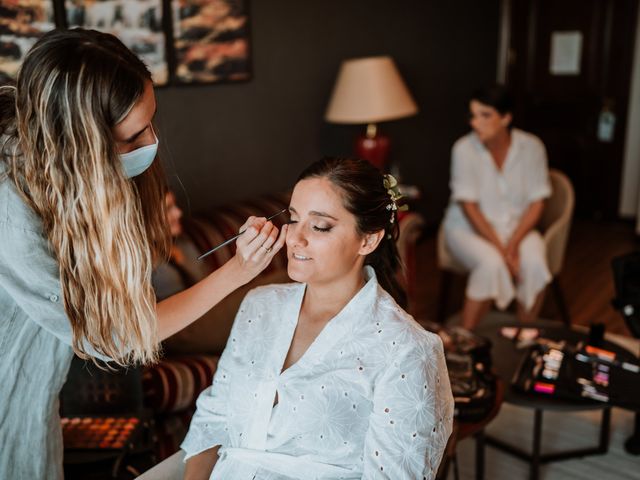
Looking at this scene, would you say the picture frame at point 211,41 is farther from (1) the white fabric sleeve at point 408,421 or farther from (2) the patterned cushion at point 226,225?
(1) the white fabric sleeve at point 408,421

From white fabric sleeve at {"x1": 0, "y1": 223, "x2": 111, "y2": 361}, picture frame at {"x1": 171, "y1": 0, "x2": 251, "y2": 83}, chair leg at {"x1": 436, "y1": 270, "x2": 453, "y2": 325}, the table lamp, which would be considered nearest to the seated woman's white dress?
chair leg at {"x1": 436, "y1": 270, "x2": 453, "y2": 325}

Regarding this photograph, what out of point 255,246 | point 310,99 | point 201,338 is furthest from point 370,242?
point 310,99

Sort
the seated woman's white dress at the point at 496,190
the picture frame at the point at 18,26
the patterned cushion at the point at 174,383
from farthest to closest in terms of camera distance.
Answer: the seated woman's white dress at the point at 496,190 < the picture frame at the point at 18,26 < the patterned cushion at the point at 174,383

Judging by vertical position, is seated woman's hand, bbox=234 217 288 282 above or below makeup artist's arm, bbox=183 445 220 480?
above

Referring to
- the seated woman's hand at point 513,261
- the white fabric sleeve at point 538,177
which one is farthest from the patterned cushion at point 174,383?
the white fabric sleeve at point 538,177

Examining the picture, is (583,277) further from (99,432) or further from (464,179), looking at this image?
(99,432)

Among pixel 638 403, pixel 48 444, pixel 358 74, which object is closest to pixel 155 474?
pixel 48 444

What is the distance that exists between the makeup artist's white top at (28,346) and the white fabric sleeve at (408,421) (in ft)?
1.98

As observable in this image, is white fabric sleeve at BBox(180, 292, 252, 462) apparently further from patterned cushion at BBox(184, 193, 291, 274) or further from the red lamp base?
the red lamp base

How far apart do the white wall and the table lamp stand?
222cm

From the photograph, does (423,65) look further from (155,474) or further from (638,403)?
(155,474)

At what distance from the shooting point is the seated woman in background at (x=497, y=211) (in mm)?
3135

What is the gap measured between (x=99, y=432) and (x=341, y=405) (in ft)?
2.17

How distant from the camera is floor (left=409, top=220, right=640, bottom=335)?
3596 mm
